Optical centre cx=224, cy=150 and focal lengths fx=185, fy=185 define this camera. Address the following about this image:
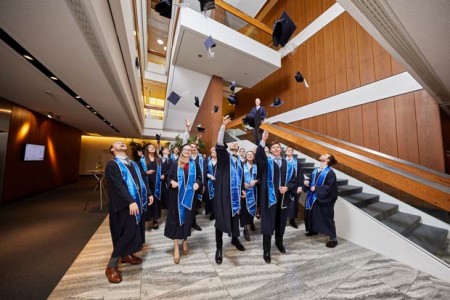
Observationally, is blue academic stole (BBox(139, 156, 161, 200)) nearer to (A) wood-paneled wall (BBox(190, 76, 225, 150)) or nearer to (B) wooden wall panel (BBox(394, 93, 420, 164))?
(A) wood-paneled wall (BBox(190, 76, 225, 150))

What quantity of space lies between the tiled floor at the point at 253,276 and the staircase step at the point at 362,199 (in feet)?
2.53

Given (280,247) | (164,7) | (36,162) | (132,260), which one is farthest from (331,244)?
(36,162)

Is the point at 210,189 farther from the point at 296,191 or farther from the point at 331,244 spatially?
the point at 331,244

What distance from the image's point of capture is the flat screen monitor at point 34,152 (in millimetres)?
6363

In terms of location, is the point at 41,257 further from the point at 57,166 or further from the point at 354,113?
the point at 57,166

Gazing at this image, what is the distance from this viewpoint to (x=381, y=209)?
3.32 meters

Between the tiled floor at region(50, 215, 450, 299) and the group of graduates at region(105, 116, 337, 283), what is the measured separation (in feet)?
0.49

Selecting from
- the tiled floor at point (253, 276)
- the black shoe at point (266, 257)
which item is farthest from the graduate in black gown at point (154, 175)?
the black shoe at point (266, 257)

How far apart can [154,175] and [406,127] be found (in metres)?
5.86

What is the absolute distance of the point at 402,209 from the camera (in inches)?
136

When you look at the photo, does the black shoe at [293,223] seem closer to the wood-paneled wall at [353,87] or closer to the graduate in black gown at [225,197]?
the graduate in black gown at [225,197]

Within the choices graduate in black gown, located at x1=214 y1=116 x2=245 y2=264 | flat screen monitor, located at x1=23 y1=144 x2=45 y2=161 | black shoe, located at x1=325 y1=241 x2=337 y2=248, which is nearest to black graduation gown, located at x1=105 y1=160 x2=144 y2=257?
graduate in black gown, located at x1=214 y1=116 x2=245 y2=264

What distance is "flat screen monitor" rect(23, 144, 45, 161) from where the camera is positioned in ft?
20.9

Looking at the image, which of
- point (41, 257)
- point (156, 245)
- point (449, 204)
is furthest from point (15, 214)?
point (449, 204)
